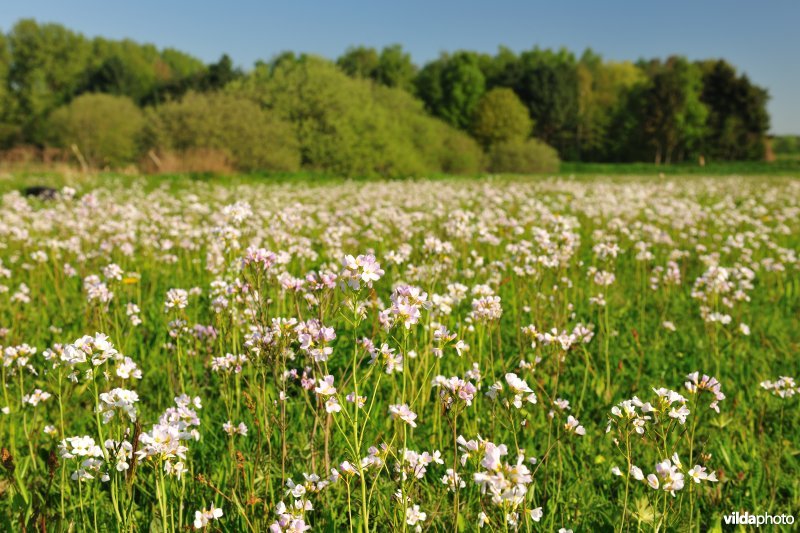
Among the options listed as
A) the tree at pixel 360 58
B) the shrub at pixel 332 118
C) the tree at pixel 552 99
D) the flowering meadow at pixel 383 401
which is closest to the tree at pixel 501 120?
the tree at pixel 552 99

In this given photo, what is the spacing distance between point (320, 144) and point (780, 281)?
27.5m

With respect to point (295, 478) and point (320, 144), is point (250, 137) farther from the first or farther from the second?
point (295, 478)

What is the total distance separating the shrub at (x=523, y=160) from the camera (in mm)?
49656

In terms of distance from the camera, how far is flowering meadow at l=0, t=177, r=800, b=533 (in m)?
2.00

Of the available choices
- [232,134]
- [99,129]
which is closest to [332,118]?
[232,134]

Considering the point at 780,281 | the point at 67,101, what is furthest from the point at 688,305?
the point at 67,101

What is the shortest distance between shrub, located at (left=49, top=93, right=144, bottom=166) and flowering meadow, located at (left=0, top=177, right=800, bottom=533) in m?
61.1

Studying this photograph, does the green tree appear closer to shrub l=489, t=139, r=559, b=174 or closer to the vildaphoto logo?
shrub l=489, t=139, r=559, b=174

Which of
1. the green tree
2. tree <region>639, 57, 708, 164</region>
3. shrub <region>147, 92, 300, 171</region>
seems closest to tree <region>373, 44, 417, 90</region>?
tree <region>639, 57, 708, 164</region>

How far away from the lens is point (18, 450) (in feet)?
9.83

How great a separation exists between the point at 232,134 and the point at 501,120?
1763 inches

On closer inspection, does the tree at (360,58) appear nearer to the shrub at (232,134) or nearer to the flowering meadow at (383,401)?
the shrub at (232,134)

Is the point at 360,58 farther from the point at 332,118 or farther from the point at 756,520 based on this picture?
the point at 756,520

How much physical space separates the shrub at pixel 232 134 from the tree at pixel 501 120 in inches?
1621
